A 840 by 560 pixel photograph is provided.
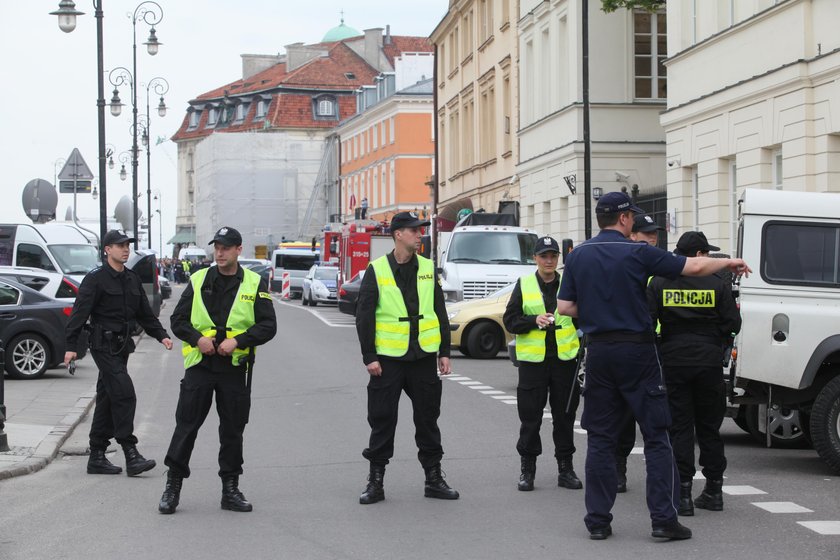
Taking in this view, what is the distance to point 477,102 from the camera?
2114 inches

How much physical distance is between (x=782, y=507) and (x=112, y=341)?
16.8 ft

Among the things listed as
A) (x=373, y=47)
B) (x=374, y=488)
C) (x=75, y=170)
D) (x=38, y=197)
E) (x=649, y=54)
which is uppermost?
(x=373, y=47)

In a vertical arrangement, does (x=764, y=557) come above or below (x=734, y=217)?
below

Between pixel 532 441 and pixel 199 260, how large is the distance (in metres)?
98.0

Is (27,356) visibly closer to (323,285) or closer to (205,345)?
(205,345)

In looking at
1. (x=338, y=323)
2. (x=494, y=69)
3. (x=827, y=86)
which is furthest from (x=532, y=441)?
(x=494, y=69)

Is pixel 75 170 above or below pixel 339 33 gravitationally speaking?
below

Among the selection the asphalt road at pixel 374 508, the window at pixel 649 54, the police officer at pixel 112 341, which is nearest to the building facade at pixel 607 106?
the window at pixel 649 54

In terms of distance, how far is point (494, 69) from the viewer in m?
50.0

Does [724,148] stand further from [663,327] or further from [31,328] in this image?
[663,327]

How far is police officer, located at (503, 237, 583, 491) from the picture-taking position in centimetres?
995

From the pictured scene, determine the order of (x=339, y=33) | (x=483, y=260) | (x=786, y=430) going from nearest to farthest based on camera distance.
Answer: (x=786, y=430)
(x=483, y=260)
(x=339, y=33)

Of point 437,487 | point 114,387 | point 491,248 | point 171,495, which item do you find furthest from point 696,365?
point 491,248

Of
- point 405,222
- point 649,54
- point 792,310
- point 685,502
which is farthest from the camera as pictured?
point 649,54
